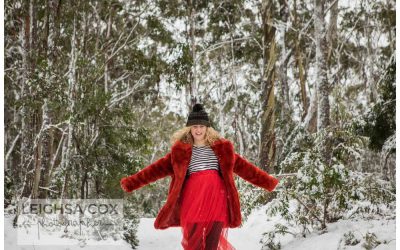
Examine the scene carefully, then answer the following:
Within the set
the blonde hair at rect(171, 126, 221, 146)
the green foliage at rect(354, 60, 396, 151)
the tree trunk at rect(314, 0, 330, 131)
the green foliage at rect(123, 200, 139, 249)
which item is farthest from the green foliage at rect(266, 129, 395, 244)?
the green foliage at rect(123, 200, 139, 249)

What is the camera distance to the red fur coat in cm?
418

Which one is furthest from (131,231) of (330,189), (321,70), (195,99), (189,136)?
(195,99)

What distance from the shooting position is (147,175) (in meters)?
4.35

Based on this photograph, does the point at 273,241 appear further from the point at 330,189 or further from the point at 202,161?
the point at 202,161

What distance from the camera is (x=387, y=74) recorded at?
22.1 ft

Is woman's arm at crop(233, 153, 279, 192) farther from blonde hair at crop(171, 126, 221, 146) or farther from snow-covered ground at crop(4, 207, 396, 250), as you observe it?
snow-covered ground at crop(4, 207, 396, 250)

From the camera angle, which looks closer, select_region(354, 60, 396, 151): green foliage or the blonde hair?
the blonde hair

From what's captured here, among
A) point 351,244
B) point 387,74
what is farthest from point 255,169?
point 387,74

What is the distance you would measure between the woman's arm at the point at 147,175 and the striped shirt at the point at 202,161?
0.25 meters

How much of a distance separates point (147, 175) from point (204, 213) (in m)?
0.65

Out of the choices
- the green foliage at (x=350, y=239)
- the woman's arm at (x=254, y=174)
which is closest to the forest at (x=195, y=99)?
the green foliage at (x=350, y=239)

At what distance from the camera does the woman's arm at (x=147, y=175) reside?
434cm

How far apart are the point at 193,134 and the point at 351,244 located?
2.45 meters

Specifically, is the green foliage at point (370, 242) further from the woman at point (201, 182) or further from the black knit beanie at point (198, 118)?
the black knit beanie at point (198, 118)
